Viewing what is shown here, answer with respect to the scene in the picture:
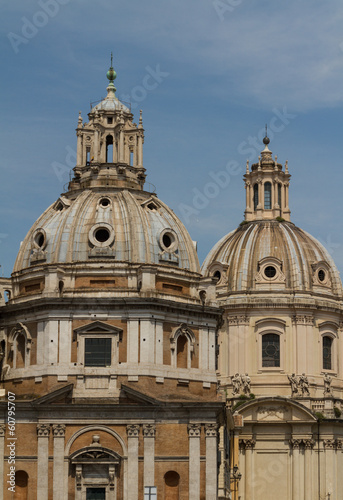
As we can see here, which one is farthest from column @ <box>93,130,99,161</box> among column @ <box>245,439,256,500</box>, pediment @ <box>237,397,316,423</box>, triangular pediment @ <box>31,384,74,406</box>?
column @ <box>245,439,256,500</box>

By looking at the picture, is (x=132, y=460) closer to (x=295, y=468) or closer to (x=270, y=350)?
(x=295, y=468)

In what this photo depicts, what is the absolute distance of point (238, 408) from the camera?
4023 inches

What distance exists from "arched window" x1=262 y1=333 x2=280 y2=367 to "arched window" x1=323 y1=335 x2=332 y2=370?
3883mm

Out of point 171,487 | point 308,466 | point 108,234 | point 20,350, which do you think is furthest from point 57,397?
point 308,466

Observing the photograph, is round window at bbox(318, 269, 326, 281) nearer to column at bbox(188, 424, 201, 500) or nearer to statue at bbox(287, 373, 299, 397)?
statue at bbox(287, 373, 299, 397)

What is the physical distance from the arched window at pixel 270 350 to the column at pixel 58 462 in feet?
105

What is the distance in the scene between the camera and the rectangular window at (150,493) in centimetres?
7188

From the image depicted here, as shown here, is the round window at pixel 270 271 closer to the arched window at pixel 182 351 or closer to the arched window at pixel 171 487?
the arched window at pixel 182 351

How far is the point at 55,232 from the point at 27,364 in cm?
894

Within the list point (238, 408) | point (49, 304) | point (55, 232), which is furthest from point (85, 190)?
point (238, 408)

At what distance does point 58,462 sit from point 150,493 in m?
8.44

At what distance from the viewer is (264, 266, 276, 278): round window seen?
109 m

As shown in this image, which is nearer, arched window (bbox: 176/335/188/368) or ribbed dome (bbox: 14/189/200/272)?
arched window (bbox: 176/335/188/368)

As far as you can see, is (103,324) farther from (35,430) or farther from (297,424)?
(297,424)
